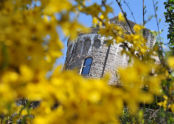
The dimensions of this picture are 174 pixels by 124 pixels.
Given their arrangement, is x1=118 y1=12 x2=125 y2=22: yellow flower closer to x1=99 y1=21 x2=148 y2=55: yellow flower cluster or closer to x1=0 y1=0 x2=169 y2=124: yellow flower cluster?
x1=99 y1=21 x2=148 y2=55: yellow flower cluster

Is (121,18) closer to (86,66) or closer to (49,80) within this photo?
(49,80)

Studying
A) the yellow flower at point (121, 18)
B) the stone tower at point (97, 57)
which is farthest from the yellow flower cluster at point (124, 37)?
the stone tower at point (97, 57)

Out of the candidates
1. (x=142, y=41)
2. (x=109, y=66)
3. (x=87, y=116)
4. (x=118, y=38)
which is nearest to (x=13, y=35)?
(x=87, y=116)

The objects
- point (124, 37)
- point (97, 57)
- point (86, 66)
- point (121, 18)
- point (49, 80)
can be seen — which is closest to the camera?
point (49, 80)

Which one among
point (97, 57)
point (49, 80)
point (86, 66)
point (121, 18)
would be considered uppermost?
point (97, 57)

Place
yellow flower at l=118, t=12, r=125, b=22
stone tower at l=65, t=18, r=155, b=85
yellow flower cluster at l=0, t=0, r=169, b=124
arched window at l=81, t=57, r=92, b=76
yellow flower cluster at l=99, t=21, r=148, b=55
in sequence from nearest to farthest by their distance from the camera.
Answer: yellow flower cluster at l=0, t=0, r=169, b=124 → yellow flower cluster at l=99, t=21, r=148, b=55 → yellow flower at l=118, t=12, r=125, b=22 → stone tower at l=65, t=18, r=155, b=85 → arched window at l=81, t=57, r=92, b=76

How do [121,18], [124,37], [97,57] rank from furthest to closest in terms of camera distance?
[97,57], [121,18], [124,37]

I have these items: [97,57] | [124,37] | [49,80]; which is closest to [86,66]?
[97,57]

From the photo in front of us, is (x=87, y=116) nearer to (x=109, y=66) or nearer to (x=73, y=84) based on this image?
(x=73, y=84)

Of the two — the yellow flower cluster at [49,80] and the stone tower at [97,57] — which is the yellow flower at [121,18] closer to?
the yellow flower cluster at [49,80]

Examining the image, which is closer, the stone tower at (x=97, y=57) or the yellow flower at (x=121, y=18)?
the yellow flower at (x=121, y=18)

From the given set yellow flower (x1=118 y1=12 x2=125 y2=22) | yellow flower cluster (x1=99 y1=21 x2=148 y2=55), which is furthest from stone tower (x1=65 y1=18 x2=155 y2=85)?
yellow flower cluster (x1=99 y1=21 x2=148 y2=55)

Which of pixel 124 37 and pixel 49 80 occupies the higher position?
pixel 124 37

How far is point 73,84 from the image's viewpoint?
867 mm
